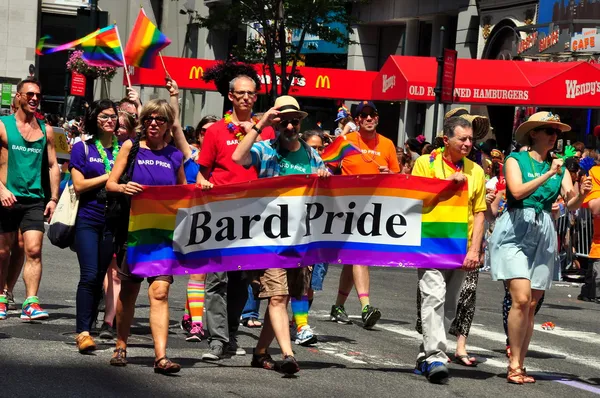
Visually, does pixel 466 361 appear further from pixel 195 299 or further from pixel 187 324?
pixel 187 324

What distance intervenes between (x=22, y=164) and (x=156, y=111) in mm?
2777

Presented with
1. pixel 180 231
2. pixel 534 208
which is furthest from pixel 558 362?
pixel 180 231

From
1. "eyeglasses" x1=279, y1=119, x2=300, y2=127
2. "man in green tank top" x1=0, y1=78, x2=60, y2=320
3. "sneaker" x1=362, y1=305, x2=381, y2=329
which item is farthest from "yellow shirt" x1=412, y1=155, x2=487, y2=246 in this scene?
"man in green tank top" x1=0, y1=78, x2=60, y2=320

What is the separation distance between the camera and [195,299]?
991 cm

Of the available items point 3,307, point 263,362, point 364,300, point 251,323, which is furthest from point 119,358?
point 364,300

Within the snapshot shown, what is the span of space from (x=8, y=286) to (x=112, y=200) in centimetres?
300

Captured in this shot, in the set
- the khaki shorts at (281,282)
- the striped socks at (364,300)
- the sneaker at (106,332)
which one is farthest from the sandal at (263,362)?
the striped socks at (364,300)

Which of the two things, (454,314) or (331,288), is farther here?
(331,288)

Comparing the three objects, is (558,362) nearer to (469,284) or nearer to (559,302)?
(469,284)

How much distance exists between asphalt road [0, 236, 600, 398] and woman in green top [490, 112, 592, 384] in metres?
0.47

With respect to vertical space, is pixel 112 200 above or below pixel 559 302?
above

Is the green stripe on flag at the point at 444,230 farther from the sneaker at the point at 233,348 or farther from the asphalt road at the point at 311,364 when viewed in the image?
the sneaker at the point at 233,348

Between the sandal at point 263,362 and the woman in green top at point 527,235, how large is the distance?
1667mm

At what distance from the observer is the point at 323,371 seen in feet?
28.1
